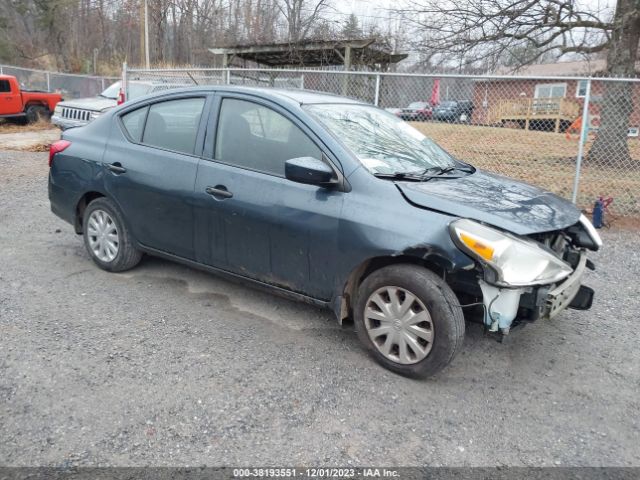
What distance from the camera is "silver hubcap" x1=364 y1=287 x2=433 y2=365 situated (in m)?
3.05

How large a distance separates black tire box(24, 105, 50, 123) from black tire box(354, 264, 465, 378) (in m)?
17.7

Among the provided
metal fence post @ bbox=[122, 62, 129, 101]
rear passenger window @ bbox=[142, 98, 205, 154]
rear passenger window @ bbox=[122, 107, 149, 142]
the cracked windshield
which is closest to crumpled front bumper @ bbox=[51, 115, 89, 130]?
metal fence post @ bbox=[122, 62, 129, 101]

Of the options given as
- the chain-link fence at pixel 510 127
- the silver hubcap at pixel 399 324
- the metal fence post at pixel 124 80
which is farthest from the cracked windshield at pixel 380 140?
the metal fence post at pixel 124 80

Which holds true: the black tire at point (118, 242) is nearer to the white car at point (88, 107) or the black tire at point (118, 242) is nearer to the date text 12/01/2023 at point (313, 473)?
the date text 12/01/2023 at point (313, 473)

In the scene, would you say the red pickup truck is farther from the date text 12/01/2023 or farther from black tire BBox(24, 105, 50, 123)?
the date text 12/01/2023

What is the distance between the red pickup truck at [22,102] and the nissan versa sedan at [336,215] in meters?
14.4

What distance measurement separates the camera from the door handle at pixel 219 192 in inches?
145

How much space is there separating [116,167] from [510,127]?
30.3 ft

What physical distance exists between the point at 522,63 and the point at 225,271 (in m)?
10.5

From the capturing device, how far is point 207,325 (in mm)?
3740

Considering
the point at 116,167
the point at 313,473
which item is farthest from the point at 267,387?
the point at 116,167

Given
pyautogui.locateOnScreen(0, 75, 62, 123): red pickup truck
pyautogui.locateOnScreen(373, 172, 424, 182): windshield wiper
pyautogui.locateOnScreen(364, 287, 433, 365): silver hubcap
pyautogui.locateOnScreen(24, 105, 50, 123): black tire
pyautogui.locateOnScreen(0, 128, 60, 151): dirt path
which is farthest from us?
pyautogui.locateOnScreen(24, 105, 50, 123): black tire

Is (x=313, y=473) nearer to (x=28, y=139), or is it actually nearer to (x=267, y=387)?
(x=267, y=387)

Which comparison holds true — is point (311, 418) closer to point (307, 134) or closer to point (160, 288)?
point (307, 134)
